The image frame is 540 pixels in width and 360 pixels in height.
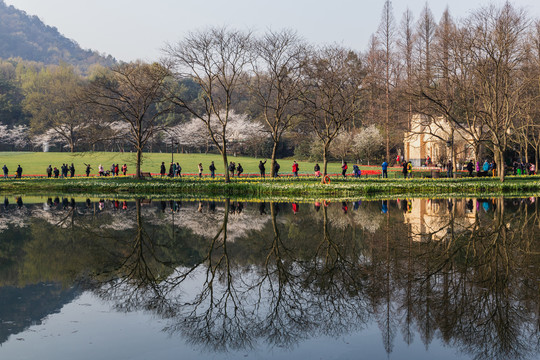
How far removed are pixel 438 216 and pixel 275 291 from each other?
11.7 m

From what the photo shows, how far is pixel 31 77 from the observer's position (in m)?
111

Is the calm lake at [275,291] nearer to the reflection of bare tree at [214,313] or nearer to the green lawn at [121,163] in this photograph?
the reflection of bare tree at [214,313]

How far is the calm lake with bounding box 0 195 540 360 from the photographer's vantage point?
7.22 metres

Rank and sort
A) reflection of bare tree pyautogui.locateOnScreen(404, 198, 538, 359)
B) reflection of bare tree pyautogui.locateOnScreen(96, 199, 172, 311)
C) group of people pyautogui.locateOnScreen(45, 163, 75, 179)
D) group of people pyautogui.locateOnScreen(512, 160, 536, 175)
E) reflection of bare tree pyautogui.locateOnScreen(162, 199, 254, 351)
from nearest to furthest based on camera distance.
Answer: reflection of bare tree pyautogui.locateOnScreen(404, 198, 538, 359) → reflection of bare tree pyautogui.locateOnScreen(162, 199, 254, 351) → reflection of bare tree pyautogui.locateOnScreen(96, 199, 172, 311) → group of people pyautogui.locateOnScreen(512, 160, 536, 175) → group of people pyautogui.locateOnScreen(45, 163, 75, 179)

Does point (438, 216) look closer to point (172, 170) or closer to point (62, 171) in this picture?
point (172, 170)

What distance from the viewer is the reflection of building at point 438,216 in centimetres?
1566

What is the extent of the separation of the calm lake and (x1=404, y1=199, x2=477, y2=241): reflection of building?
13 cm

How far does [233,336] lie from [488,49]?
106 feet

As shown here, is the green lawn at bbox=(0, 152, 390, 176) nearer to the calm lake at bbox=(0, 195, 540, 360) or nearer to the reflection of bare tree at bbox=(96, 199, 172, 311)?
the calm lake at bbox=(0, 195, 540, 360)

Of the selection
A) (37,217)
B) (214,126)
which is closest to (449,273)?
(37,217)

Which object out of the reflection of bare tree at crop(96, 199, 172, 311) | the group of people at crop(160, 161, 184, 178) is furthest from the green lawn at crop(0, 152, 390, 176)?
the reflection of bare tree at crop(96, 199, 172, 311)

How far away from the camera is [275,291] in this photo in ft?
31.7

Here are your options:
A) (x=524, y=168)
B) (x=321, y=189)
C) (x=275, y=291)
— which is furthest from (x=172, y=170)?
(x=275, y=291)

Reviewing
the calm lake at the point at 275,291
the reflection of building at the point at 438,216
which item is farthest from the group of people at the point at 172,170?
the calm lake at the point at 275,291
